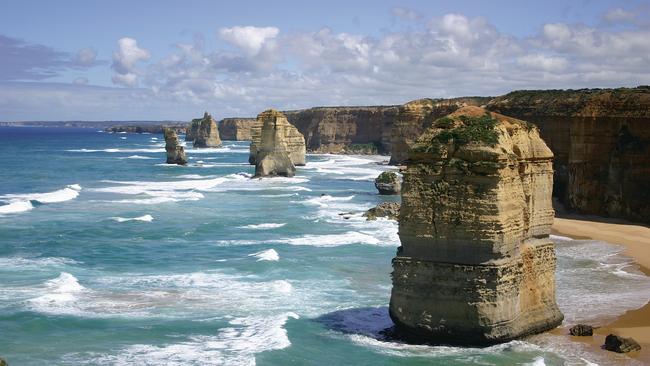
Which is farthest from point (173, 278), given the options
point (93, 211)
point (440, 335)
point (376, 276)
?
point (93, 211)

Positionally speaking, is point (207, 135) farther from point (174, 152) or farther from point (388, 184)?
point (388, 184)

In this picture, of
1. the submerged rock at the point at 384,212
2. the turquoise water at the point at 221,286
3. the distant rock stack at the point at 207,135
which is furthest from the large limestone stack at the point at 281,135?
the distant rock stack at the point at 207,135

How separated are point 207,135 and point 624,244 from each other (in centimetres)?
12242

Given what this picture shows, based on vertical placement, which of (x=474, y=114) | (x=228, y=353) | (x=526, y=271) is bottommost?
(x=228, y=353)

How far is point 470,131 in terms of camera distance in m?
19.9

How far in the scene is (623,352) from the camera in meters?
19.8

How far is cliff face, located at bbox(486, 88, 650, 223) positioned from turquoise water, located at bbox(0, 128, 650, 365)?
27.1 ft

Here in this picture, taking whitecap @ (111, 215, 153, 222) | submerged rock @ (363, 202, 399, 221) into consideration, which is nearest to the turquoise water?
whitecap @ (111, 215, 153, 222)

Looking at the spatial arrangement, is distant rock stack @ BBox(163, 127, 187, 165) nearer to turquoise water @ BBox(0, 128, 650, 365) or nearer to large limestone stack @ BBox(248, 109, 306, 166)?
large limestone stack @ BBox(248, 109, 306, 166)

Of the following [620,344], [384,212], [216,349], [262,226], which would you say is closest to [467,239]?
[620,344]

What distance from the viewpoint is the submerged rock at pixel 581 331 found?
2100 centimetres

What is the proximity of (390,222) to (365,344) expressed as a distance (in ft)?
78.5

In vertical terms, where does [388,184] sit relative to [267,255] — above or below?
above

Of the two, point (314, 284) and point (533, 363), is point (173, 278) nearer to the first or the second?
point (314, 284)
